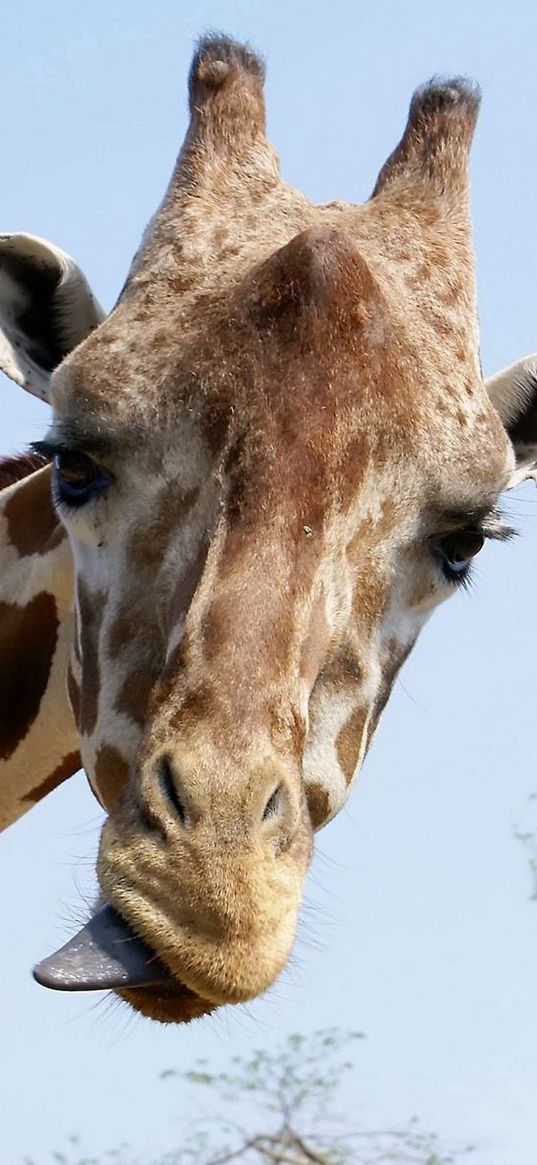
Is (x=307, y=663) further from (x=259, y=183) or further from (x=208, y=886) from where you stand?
(x=259, y=183)

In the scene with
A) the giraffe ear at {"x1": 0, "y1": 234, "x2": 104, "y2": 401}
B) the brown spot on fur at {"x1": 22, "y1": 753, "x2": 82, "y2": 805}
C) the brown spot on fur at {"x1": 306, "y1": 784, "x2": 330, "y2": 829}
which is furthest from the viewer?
the brown spot on fur at {"x1": 22, "y1": 753, "x2": 82, "y2": 805}

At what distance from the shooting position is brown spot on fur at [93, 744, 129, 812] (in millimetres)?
4961

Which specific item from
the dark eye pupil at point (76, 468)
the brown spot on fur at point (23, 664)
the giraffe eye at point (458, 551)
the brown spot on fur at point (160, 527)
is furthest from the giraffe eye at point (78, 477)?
the brown spot on fur at point (23, 664)

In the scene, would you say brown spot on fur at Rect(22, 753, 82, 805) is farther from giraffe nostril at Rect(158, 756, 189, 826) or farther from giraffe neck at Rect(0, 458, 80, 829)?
giraffe nostril at Rect(158, 756, 189, 826)

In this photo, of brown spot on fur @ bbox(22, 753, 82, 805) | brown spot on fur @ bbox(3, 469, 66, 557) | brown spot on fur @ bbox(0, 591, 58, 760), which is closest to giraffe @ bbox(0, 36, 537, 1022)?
brown spot on fur @ bbox(3, 469, 66, 557)

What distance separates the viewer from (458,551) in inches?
209

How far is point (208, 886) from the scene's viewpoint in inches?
162

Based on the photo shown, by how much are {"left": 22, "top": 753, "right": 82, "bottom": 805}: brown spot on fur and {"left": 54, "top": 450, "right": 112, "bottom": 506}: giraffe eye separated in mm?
1843

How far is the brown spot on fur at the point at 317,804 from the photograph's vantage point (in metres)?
4.82

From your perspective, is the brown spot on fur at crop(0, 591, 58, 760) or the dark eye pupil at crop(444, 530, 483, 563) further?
the brown spot on fur at crop(0, 591, 58, 760)

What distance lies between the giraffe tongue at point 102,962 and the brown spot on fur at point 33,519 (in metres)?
2.62

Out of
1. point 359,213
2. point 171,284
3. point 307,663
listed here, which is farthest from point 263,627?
point 359,213

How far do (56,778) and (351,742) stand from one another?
2.12 m

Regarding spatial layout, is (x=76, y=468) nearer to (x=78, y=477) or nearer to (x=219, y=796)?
(x=78, y=477)
